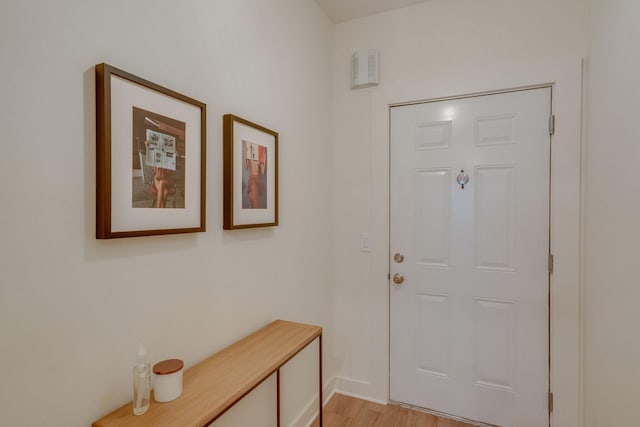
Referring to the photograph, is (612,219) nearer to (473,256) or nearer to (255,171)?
(473,256)

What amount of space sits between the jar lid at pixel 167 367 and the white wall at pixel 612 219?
5.40 ft

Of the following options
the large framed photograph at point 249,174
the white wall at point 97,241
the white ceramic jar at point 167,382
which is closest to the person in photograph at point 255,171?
the large framed photograph at point 249,174

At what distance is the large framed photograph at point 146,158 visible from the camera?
2.94 ft

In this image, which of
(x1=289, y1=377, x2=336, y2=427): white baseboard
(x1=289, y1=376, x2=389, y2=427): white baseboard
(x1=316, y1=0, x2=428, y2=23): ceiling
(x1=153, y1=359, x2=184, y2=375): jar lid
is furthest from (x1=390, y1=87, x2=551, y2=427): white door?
(x1=153, y1=359, x2=184, y2=375): jar lid

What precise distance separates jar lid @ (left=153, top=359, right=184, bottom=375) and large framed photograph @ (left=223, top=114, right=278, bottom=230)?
1.78 feet

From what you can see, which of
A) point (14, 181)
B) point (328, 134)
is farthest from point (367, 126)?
point (14, 181)

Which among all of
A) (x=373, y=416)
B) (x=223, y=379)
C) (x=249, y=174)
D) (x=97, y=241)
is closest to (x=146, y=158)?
(x=97, y=241)

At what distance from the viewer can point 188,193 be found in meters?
1.17

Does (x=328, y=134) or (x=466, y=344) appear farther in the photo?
(x=328, y=134)

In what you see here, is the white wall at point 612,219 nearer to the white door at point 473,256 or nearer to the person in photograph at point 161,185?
the white door at point 473,256

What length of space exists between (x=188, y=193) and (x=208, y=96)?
0.41 m

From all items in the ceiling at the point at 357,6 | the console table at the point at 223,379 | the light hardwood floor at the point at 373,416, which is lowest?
the light hardwood floor at the point at 373,416

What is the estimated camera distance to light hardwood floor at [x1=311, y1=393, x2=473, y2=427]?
81.3 inches

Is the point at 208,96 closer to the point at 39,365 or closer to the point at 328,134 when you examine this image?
the point at 39,365
